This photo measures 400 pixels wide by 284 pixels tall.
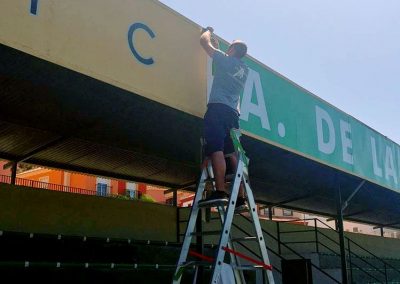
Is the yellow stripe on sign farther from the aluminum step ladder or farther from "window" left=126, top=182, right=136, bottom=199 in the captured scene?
"window" left=126, top=182, right=136, bottom=199

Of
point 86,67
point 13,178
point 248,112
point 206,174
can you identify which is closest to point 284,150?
point 248,112

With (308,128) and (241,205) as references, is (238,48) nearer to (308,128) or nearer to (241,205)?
(241,205)

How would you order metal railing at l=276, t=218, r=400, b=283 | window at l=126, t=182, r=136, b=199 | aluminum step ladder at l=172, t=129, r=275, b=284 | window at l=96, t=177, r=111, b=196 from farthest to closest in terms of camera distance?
1. window at l=126, t=182, r=136, b=199
2. window at l=96, t=177, r=111, b=196
3. metal railing at l=276, t=218, r=400, b=283
4. aluminum step ladder at l=172, t=129, r=275, b=284

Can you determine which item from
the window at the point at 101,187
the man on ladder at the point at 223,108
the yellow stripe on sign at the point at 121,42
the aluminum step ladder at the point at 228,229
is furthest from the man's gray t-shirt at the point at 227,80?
the window at the point at 101,187

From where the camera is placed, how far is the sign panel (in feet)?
12.7

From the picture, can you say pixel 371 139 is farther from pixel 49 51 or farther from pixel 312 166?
pixel 49 51

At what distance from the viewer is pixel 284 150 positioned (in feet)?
22.2

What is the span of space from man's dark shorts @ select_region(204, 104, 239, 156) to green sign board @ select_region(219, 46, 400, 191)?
1.02 meters

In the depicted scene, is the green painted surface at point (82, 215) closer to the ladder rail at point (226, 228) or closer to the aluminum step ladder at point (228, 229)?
the aluminum step ladder at point (228, 229)

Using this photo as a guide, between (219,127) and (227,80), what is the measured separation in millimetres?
567

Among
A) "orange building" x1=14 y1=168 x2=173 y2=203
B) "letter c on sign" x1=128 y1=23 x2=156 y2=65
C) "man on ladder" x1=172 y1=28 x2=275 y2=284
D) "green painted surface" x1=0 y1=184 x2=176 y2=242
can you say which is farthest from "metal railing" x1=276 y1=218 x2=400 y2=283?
"orange building" x1=14 y1=168 x2=173 y2=203

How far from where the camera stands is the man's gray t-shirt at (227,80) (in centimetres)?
479

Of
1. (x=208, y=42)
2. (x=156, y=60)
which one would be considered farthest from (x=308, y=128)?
(x=156, y=60)

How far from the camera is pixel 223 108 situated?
4738mm
